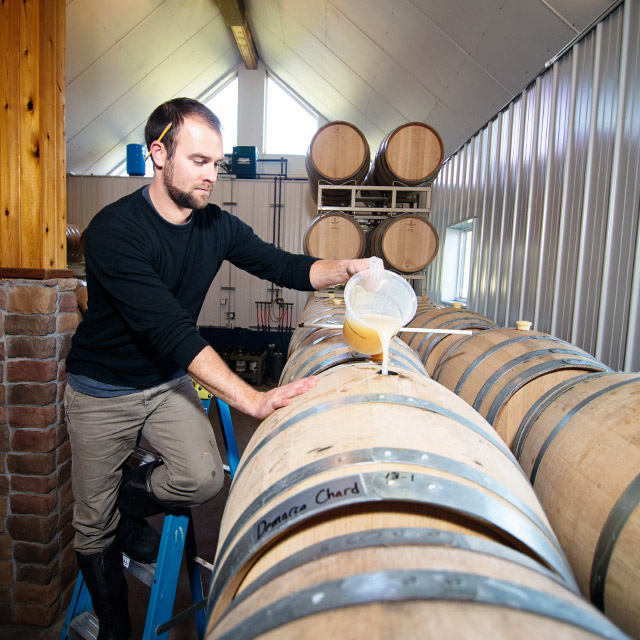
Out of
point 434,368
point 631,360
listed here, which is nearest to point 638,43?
point 631,360

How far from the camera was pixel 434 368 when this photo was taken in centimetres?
242

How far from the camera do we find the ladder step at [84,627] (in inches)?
69.7

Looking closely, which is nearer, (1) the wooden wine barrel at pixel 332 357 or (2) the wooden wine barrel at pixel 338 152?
(1) the wooden wine barrel at pixel 332 357

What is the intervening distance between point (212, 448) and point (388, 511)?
119 centimetres

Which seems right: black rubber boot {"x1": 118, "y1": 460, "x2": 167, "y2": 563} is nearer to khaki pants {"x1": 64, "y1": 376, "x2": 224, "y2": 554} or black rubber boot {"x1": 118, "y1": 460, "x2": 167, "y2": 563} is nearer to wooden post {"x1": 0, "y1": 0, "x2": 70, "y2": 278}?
khaki pants {"x1": 64, "y1": 376, "x2": 224, "y2": 554}

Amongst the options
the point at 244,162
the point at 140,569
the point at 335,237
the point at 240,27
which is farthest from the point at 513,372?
the point at 240,27

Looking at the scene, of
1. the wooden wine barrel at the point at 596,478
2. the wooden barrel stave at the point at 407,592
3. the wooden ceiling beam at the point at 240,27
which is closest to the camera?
the wooden barrel stave at the point at 407,592

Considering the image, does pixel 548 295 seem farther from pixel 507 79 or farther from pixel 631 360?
pixel 507 79

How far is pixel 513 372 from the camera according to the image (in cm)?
169

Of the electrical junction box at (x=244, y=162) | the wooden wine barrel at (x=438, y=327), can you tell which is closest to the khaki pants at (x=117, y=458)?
the wooden wine barrel at (x=438, y=327)

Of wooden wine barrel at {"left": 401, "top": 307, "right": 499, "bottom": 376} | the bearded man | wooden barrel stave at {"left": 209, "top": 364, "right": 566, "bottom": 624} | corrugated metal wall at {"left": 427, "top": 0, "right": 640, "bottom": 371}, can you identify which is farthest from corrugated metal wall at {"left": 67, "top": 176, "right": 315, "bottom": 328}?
wooden barrel stave at {"left": 209, "top": 364, "right": 566, "bottom": 624}

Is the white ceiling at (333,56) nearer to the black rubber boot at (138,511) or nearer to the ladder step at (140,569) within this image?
the black rubber boot at (138,511)

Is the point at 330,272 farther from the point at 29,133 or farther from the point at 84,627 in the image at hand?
the point at 84,627

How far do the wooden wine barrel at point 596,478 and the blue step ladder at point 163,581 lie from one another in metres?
1.33
